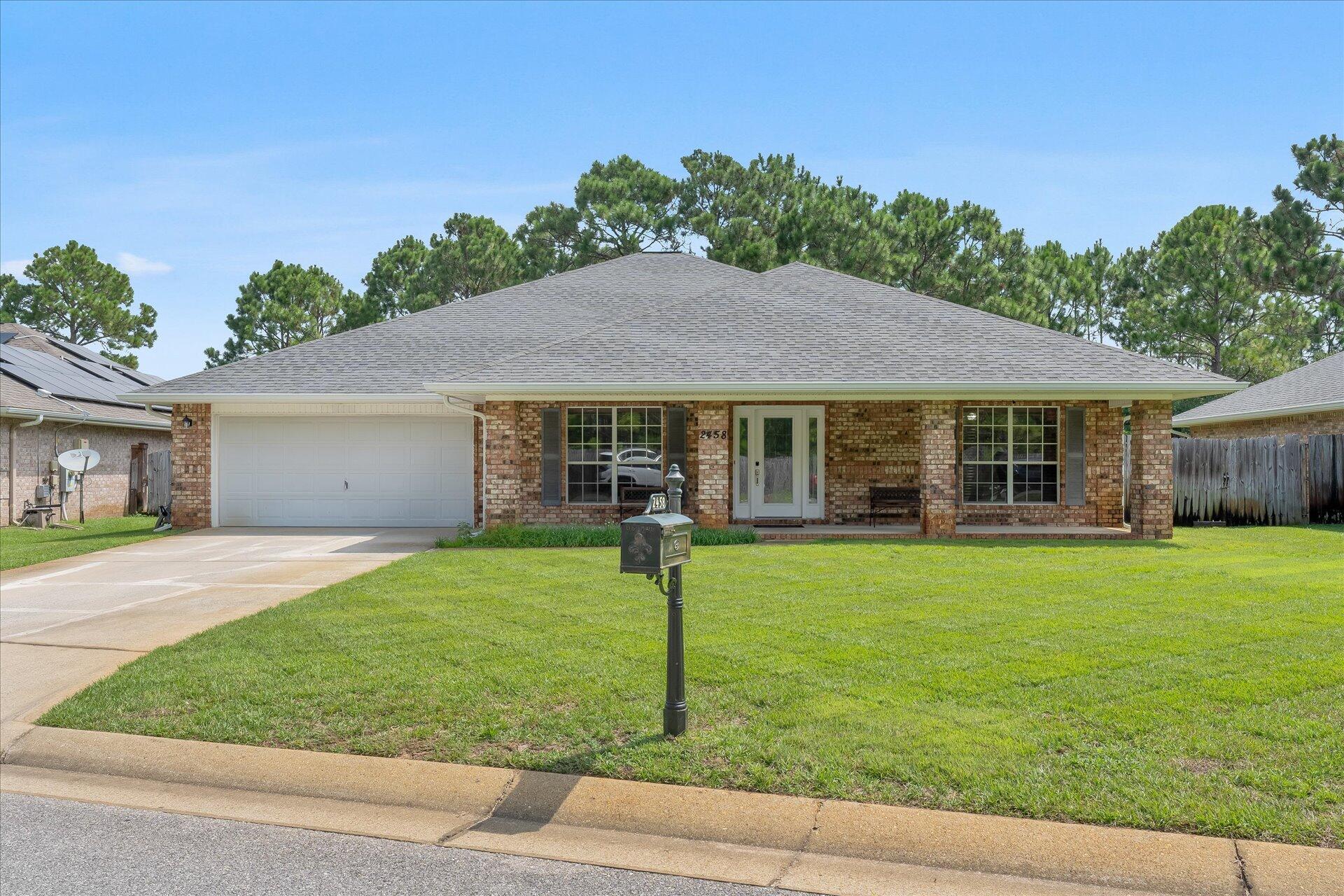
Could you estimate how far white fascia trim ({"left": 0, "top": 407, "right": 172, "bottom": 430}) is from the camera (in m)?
19.4

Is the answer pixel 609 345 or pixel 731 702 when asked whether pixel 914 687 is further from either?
pixel 609 345

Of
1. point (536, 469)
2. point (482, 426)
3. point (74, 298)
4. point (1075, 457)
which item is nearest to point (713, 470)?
point (536, 469)

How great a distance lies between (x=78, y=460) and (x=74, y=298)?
1355 inches

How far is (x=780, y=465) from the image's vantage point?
17.0 metres

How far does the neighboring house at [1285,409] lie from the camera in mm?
21047

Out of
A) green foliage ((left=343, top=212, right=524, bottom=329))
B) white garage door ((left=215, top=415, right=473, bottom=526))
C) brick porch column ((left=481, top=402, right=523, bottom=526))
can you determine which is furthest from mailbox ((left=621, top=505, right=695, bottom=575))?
green foliage ((left=343, top=212, right=524, bottom=329))

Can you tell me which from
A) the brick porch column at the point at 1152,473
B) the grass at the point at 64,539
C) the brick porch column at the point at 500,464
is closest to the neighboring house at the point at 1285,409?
the brick porch column at the point at 1152,473

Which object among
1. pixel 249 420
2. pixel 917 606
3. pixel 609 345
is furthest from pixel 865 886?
pixel 249 420

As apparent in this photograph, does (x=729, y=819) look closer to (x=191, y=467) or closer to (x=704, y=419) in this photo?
(x=704, y=419)

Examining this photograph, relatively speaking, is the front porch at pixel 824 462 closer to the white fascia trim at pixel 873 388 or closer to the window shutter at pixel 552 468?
the window shutter at pixel 552 468

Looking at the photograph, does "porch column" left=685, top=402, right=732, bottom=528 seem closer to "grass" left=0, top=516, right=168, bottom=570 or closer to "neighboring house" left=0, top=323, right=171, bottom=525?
"grass" left=0, top=516, right=168, bottom=570

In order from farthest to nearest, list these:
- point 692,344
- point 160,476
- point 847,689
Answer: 1. point 160,476
2. point 692,344
3. point 847,689

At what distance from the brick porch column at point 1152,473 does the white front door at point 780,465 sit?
5060 millimetres

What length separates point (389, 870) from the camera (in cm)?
407
